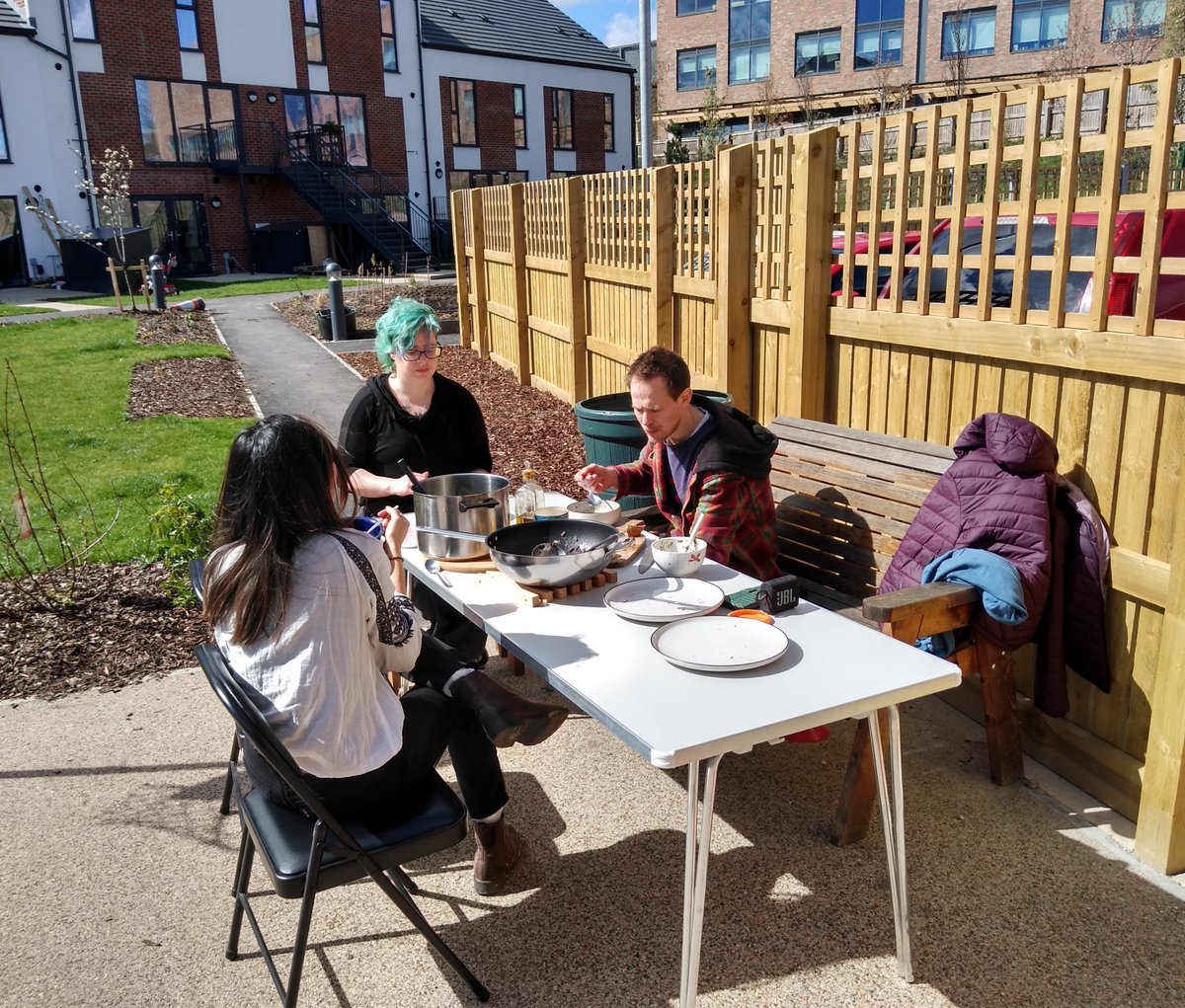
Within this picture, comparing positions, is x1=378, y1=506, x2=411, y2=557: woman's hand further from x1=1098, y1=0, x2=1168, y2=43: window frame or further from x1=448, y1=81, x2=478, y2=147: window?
x1=448, y1=81, x2=478, y2=147: window

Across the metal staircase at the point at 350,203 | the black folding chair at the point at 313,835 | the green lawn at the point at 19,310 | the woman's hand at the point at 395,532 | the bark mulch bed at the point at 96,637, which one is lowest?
the bark mulch bed at the point at 96,637

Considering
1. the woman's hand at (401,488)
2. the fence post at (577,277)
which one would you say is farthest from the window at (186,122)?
the woman's hand at (401,488)

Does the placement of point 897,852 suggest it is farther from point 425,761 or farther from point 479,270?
point 479,270

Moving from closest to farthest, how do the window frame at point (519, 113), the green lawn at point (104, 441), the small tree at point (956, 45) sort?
the green lawn at point (104, 441) → the small tree at point (956, 45) → the window frame at point (519, 113)

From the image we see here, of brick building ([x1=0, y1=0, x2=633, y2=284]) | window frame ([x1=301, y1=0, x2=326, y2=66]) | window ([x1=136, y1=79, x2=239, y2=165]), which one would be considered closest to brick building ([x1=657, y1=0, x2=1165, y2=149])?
brick building ([x1=0, y1=0, x2=633, y2=284])

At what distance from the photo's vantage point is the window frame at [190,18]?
1189 inches

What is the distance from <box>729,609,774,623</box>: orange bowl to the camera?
2767mm

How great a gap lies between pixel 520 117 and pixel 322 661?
40119 mm

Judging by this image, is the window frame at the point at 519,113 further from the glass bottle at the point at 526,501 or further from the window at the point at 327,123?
the glass bottle at the point at 526,501

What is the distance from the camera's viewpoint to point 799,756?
3.85 meters

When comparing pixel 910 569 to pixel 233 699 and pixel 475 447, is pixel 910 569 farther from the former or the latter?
pixel 233 699

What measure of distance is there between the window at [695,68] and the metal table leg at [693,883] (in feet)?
149

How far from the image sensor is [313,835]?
2.40m

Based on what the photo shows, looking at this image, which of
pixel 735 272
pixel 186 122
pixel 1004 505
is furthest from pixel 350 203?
pixel 1004 505
